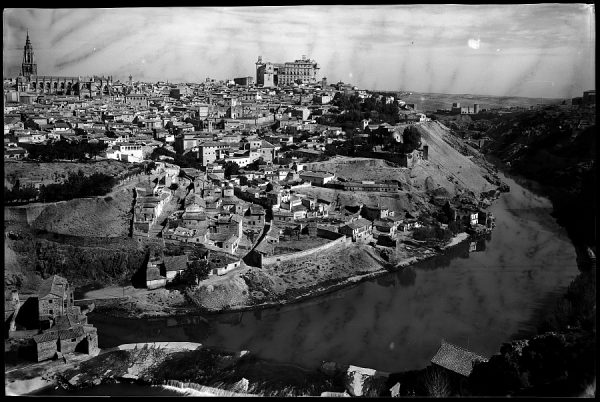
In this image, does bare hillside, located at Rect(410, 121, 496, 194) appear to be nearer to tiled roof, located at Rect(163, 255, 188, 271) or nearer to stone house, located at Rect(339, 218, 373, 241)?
stone house, located at Rect(339, 218, 373, 241)

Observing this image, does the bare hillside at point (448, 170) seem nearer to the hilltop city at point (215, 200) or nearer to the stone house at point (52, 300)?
the hilltop city at point (215, 200)

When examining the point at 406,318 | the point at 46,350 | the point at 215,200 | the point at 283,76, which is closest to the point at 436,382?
the point at 406,318

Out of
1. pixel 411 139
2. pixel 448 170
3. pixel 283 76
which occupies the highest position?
pixel 283 76

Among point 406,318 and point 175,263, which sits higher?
point 175,263

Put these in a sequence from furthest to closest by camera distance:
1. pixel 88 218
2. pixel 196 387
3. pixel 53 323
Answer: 1. pixel 88 218
2. pixel 53 323
3. pixel 196 387

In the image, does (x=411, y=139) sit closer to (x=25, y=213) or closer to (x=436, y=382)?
(x=25, y=213)

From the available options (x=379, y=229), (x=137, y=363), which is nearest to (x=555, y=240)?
(x=379, y=229)
